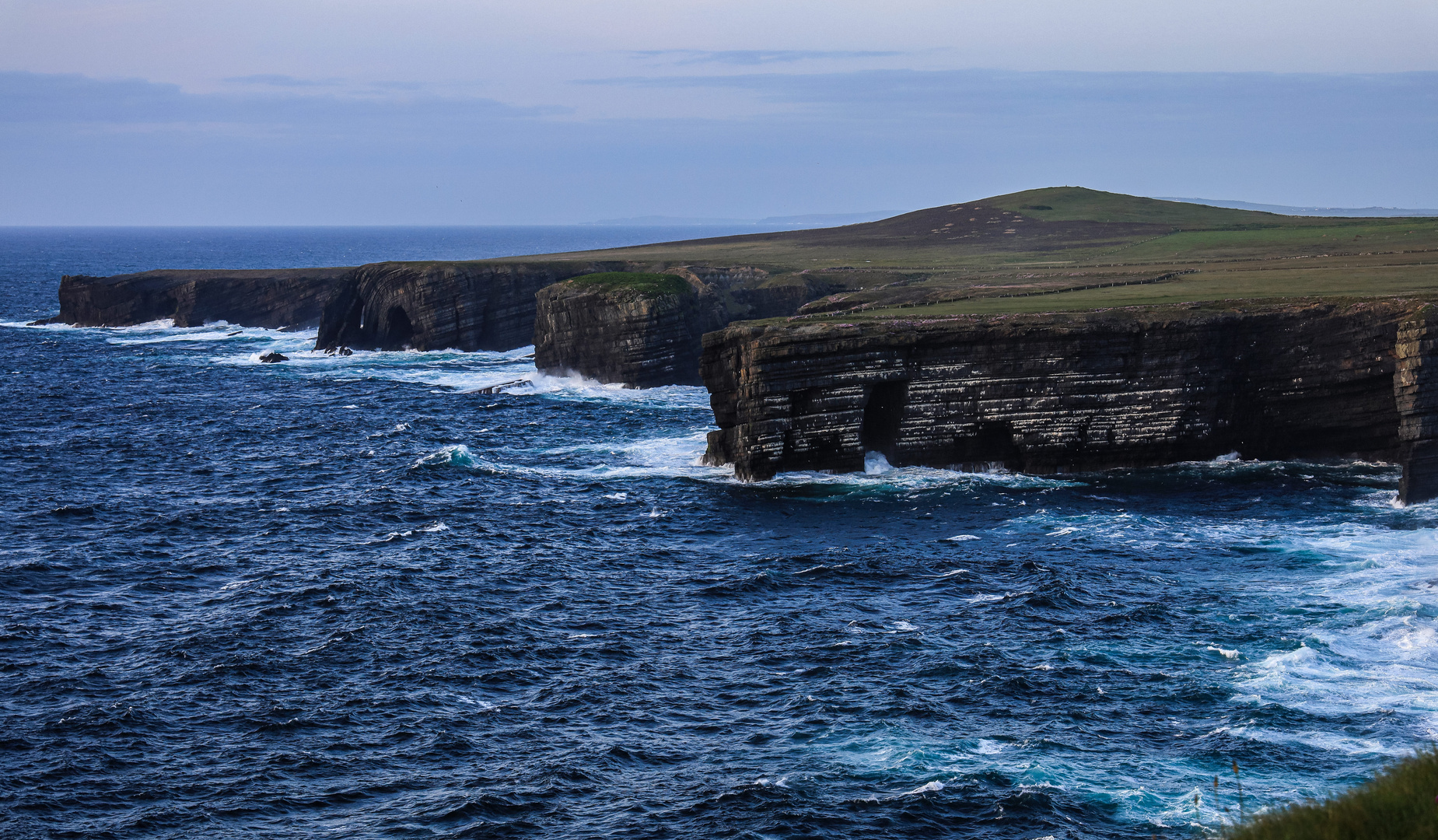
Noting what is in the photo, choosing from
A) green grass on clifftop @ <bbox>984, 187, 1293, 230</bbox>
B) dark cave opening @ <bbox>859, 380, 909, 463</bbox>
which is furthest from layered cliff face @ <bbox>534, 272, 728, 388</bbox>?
green grass on clifftop @ <bbox>984, 187, 1293, 230</bbox>

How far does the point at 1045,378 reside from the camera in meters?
53.3

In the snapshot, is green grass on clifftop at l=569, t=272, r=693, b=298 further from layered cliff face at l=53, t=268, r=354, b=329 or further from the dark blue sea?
layered cliff face at l=53, t=268, r=354, b=329

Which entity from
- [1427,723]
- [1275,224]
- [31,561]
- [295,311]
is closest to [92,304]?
[295,311]

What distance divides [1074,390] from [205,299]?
106 m

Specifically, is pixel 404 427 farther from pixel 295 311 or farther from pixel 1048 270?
pixel 295 311

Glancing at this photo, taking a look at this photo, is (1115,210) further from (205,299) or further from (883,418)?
(205,299)

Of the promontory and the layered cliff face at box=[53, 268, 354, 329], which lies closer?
the promontory

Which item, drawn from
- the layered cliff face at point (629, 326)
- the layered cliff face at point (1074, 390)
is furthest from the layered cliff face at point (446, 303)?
the layered cliff face at point (1074, 390)

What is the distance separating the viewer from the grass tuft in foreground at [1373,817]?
1492 cm

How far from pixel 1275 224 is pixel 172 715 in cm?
12116

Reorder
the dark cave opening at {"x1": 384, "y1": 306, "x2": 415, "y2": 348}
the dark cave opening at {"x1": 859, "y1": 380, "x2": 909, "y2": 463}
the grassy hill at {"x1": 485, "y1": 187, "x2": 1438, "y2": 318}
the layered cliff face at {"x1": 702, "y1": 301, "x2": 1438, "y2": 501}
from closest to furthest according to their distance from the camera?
the layered cliff face at {"x1": 702, "y1": 301, "x2": 1438, "y2": 501}, the dark cave opening at {"x1": 859, "y1": 380, "x2": 909, "y2": 463}, the grassy hill at {"x1": 485, "y1": 187, "x2": 1438, "y2": 318}, the dark cave opening at {"x1": 384, "y1": 306, "x2": 415, "y2": 348}

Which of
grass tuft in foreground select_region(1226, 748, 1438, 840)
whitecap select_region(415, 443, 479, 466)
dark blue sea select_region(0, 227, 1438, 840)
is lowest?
dark blue sea select_region(0, 227, 1438, 840)

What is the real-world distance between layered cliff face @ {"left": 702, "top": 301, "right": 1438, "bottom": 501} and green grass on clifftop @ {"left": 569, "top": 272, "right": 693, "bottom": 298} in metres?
27.9

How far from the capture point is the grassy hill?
2579 inches
